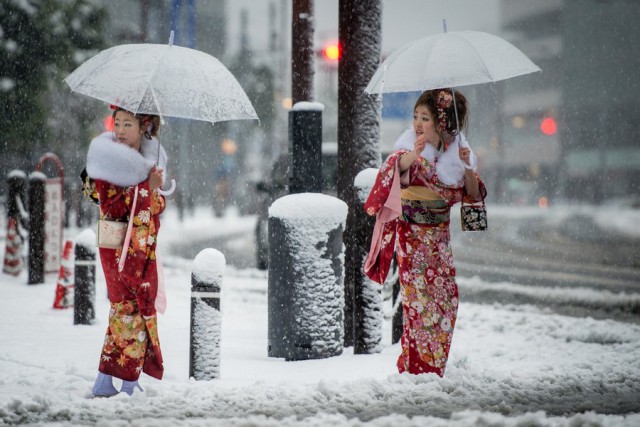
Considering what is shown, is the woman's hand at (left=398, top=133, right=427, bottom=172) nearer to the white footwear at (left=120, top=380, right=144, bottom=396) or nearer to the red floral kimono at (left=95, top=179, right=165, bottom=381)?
the red floral kimono at (left=95, top=179, right=165, bottom=381)

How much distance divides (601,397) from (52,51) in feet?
65.5

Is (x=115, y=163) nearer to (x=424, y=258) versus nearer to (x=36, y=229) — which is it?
(x=424, y=258)

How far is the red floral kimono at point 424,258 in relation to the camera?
530 cm

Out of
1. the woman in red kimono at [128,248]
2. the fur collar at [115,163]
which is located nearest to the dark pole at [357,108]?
the woman in red kimono at [128,248]

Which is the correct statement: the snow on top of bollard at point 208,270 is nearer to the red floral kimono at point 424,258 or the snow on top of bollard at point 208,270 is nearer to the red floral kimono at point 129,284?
the red floral kimono at point 129,284

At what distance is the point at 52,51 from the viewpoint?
22375mm

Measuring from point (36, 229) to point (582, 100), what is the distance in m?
48.7

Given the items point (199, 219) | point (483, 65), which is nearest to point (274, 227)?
point (483, 65)

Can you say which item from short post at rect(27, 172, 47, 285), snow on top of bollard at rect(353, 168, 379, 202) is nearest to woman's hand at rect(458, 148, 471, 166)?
snow on top of bollard at rect(353, 168, 379, 202)

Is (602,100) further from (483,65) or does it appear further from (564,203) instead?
(483,65)

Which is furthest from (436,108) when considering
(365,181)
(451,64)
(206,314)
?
(206,314)

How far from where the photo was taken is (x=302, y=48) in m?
7.60

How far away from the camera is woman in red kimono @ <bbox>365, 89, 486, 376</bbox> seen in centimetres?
529

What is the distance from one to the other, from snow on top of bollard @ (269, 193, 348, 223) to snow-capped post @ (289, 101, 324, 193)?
0.69ft
